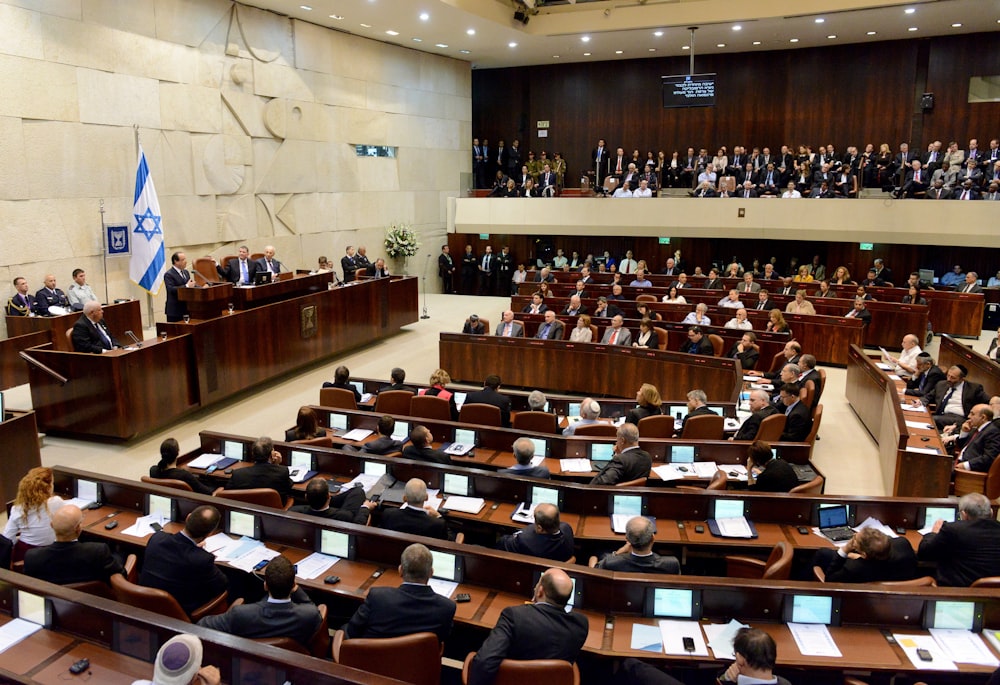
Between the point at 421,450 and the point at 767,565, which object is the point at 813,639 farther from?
the point at 421,450

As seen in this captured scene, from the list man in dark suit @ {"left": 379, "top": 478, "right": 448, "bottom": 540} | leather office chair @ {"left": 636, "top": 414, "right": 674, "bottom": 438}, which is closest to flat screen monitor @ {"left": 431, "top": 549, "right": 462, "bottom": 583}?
man in dark suit @ {"left": 379, "top": 478, "right": 448, "bottom": 540}

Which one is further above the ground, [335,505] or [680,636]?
[335,505]

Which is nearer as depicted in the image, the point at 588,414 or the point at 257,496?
the point at 257,496

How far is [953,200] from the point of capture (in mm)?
15117

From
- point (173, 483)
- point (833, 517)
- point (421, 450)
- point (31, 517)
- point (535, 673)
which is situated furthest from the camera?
point (421, 450)

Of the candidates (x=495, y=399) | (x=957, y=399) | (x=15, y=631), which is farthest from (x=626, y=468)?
(x=957, y=399)

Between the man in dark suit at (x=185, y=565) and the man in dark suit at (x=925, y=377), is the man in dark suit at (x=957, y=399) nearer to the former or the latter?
the man in dark suit at (x=925, y=377)

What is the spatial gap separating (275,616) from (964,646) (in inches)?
134

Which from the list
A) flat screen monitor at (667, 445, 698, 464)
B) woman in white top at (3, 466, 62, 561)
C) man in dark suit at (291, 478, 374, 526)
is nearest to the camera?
woman in white top at (3, 466, 62, 561)

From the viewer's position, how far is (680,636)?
380cm

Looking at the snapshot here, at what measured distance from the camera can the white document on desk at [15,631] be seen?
3.67 metres

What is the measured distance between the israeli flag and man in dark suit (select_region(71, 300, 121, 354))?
2228mm

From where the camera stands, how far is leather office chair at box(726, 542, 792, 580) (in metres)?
4.29

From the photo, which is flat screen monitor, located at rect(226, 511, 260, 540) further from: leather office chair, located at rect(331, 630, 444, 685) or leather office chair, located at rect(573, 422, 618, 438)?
leather office chair, located at rect(573, 422, 618, 438)
